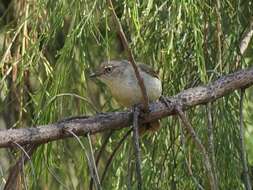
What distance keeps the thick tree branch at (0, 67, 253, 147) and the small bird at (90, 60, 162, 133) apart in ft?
0.38

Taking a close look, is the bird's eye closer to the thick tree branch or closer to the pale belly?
the pale belly

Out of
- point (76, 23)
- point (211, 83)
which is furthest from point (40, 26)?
point (211, 83)

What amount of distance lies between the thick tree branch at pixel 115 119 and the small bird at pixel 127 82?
115 mm

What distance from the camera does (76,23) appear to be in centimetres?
205

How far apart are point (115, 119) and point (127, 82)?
0.45 metres

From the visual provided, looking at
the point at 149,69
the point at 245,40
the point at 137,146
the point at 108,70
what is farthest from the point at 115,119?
the point at 245,40

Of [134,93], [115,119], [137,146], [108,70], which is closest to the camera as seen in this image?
[137,146]

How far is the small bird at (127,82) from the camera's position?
2.10 metres

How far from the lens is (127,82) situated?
2195mm

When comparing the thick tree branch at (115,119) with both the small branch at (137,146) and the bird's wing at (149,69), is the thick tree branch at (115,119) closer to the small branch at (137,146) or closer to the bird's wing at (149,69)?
the small branch at (137,146)

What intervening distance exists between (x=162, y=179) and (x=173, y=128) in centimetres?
15

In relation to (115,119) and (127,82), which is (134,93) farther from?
(115,119)

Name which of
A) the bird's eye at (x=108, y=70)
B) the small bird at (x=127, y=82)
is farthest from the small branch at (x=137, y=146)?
the bird's eye at (x=108, y=70)

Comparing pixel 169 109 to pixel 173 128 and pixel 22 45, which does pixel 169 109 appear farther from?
pixel 22 45
